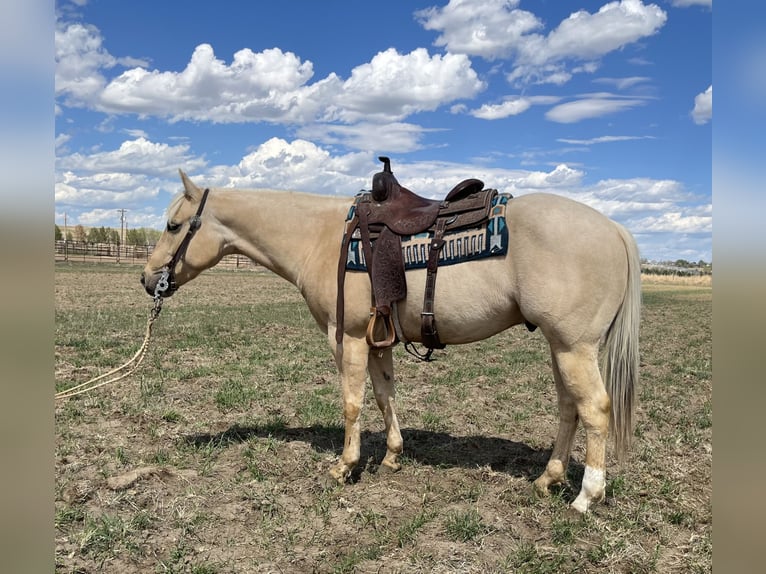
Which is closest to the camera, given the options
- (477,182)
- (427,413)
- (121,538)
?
(121,538)

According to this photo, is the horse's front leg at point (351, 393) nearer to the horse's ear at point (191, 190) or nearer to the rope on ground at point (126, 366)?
the rope on ground at point (126, 366)

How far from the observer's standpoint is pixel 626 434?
448cm

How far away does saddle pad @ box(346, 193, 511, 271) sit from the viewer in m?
4.32

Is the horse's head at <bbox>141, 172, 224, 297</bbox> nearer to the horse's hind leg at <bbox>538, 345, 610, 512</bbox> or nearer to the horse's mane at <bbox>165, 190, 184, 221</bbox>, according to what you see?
the horse's mane at <bbox>165, 190, 184, 221</bbox>

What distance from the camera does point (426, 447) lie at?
5.74m

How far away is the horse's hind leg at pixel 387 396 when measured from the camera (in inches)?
203

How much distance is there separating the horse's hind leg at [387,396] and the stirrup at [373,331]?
39 cm

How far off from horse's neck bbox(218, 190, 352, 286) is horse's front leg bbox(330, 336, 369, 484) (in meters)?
0.93

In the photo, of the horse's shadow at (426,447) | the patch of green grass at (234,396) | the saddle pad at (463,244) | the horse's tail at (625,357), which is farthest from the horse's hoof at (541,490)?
the patch of green grass at (234,396)

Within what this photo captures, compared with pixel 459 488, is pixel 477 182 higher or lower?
higher

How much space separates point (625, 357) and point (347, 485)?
2696mm
